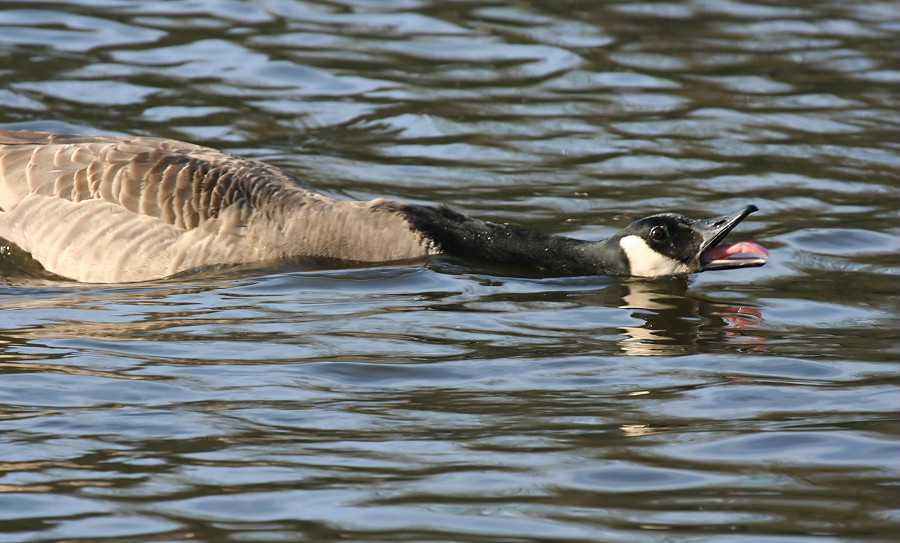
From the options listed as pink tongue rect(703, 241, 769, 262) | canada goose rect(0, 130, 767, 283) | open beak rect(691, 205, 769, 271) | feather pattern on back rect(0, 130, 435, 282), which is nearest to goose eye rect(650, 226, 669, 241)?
canada goose rect(0, 130, 767, 283)

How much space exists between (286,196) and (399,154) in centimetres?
325

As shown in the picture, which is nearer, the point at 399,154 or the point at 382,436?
the point at 382,436

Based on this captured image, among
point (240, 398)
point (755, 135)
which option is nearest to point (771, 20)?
point (755, 135)

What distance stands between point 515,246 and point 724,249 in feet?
5.28

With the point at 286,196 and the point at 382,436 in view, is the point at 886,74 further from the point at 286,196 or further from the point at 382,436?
the point at 382,436

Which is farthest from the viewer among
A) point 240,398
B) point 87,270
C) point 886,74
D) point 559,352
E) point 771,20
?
point 771,20

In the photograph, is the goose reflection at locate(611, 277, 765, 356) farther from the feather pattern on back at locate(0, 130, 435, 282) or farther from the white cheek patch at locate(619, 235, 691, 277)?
the feather pattern on back at locate(0, 130, 435, 282)

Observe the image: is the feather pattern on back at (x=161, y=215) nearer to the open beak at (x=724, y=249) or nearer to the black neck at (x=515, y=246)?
the black neck at (x=515, y=246)

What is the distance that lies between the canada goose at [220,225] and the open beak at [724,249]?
0.04 ft

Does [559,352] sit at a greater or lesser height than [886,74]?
lesser

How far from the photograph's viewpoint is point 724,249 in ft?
31.5

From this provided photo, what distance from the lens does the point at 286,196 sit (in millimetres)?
9758

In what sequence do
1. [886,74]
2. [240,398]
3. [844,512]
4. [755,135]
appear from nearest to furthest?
[844,512], [240,398], [755,135], [886,74]

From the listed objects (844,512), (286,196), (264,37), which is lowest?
(844,512)
